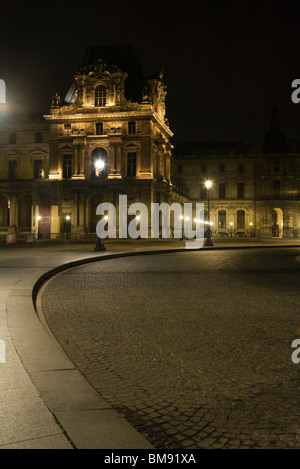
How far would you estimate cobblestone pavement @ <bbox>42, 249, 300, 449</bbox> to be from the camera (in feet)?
11.4

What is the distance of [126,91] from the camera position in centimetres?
5550

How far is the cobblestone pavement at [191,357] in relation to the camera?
3463mm

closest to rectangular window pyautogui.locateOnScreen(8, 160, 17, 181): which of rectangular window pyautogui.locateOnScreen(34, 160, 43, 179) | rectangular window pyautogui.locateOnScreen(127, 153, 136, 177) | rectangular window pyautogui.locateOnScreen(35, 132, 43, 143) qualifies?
rectangular window pyautogui.locateOnScreen(34, 160, 43, 179)

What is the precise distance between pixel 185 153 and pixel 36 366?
272 feet

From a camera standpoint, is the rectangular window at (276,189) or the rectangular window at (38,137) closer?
A: the rectangular window at (38,137)

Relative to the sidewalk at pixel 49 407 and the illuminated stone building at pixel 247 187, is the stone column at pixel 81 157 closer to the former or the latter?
the illuminated stone building at pixel 247 187

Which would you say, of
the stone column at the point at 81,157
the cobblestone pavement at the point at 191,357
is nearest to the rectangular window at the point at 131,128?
the stone column at the point at 81,157

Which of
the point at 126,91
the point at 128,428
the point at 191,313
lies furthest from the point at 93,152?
the point at 128,428

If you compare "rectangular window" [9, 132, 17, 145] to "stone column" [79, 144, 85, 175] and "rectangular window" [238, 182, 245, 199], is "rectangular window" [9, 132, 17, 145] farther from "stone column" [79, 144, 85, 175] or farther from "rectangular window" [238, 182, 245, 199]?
"rectangular window" [238, 182, 245, 199]

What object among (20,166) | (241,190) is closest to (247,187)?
(241,190)

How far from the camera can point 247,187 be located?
8100cm

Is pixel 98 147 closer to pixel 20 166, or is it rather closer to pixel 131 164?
pixel 131 164

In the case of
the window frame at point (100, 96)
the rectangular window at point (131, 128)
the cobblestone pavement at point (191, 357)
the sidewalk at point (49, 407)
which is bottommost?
the cobblestone pavement at point (191, 357)

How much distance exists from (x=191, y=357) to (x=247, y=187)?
257 ft
